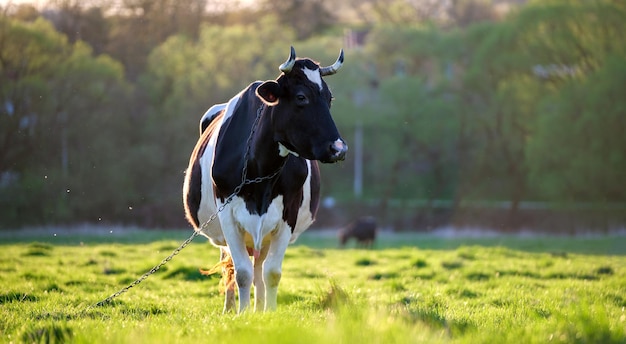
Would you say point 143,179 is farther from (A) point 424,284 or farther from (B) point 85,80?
(A) point 424,284

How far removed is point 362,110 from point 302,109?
44.5 m

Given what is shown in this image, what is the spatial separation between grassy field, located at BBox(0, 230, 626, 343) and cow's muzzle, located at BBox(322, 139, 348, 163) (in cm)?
126

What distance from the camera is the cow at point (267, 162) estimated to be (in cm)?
799

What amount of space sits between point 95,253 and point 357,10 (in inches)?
2074

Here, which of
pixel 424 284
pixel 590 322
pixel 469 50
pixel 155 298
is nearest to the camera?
pixel 590 322

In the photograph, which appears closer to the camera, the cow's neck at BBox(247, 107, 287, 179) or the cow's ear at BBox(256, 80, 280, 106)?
the cow's ear at BBox(256, 80, 280, 106)

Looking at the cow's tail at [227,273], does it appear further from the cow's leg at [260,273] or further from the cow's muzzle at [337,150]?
the cow's muzzle at [337,150]

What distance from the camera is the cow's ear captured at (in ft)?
26.5


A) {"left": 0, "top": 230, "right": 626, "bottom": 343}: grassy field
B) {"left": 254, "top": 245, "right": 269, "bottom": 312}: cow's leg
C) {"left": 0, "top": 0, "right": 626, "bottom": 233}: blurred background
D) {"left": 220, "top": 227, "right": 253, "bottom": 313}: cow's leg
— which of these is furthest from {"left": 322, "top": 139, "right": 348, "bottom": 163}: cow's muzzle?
{"left": 0, "top": 0, "right": 626, "bottom": 233}: blurred background

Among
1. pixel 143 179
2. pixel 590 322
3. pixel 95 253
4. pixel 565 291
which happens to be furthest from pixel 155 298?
pixel 143 179

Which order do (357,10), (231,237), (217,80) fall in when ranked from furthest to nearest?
1. (357,10)
2. (217,80)
3. (231,237)

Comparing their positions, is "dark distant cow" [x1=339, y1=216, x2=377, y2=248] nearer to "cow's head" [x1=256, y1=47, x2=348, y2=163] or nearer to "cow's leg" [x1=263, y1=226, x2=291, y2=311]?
"cow's leg" [x1=263, y1=226, x2=291, y2=311]

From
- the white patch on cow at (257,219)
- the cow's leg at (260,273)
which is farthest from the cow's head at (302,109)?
the cow's leg at (260,273)

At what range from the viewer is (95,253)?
58.6 ft
